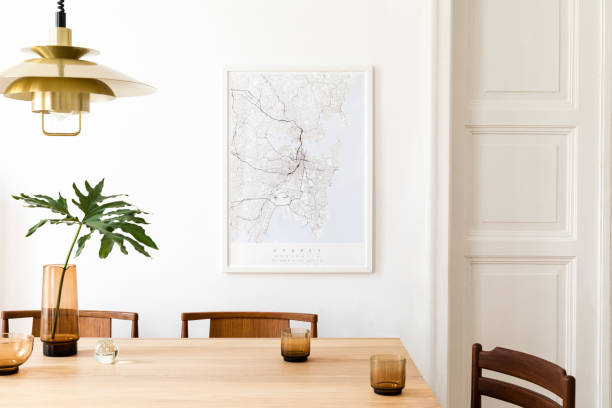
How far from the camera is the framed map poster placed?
269 centimetres

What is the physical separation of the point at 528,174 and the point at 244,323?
1483 millimetres

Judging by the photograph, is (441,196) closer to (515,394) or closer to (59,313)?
(515,394)

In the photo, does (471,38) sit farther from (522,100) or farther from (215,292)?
(215,292)

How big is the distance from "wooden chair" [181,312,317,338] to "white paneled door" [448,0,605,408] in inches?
33.6

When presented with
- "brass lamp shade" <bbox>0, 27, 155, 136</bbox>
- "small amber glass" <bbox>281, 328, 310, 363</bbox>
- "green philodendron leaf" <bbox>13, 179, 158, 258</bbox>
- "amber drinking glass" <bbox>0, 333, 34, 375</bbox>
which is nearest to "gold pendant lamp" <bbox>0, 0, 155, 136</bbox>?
"brass lamp shade" <bbox>0, 27, 155, 136</bbox>

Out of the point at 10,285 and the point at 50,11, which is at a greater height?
the point at 50,11

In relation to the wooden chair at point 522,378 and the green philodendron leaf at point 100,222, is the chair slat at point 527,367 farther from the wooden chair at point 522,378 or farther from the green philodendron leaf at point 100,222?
the green philodendron leaf at point 100,222

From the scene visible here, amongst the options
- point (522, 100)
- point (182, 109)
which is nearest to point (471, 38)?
point (522, 100)

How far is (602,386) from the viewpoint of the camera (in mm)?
2721

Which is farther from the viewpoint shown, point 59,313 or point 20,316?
point 20,316

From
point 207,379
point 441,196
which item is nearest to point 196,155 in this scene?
point 441,196

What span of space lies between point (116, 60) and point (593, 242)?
93.6 inches

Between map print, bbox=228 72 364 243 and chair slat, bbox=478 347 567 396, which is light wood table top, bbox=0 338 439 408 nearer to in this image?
chair slat, bbox=478 347 567 396

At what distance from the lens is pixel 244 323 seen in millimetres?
2502
